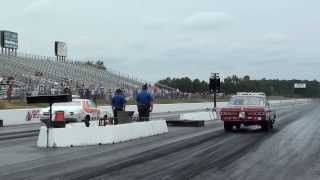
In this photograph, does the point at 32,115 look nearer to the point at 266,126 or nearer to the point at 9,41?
the point at 266,126

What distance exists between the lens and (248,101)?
27.5 m

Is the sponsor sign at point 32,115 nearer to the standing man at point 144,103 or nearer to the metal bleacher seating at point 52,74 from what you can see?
the metal bleacher seating at point 52,74

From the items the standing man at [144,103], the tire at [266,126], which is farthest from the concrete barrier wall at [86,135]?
the tire at [266,126]

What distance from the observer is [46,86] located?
53.6 metres

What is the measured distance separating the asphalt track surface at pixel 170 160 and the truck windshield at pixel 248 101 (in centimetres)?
554

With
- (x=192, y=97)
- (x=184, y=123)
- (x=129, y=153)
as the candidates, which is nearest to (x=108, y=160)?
(x=129, y=153)

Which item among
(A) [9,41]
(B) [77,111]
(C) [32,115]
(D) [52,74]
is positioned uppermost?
(A) [9,41]

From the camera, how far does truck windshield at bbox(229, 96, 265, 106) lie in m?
27.3

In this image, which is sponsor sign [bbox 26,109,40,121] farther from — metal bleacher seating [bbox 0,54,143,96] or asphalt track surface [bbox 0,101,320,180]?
asphalt track surface [bbox 0,101,320,180]

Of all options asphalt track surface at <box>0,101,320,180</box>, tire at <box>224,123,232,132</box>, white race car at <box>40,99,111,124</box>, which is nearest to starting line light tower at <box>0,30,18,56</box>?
white race car at <box>40,99,111,124</box>

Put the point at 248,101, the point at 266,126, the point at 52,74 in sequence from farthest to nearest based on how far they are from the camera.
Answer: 1. the point at 52,74
2. the point at 248,101
3. the point at 266,126

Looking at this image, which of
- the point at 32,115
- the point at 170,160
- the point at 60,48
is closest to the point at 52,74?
the point at 60,48

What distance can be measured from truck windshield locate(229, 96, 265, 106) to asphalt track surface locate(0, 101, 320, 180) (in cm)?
554

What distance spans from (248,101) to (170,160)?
13.1 metres
